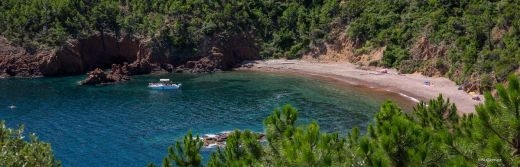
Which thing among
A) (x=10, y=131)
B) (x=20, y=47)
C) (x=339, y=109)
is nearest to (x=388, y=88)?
(x=339, y=109)

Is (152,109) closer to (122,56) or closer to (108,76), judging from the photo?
(108,76)

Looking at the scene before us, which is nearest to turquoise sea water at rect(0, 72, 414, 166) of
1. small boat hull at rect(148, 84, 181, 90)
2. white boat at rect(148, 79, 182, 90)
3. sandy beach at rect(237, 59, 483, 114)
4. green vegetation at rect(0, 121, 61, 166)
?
small boat hull at rect(148, 84, 181, 90)

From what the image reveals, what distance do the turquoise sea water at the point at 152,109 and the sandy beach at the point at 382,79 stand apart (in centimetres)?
318

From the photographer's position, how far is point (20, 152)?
64.3 feet

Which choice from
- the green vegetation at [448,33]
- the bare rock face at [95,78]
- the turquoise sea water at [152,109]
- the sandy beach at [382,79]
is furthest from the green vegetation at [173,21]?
the bare rock face at [95,78]

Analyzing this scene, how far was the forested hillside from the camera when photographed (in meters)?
73.7

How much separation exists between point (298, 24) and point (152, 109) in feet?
126

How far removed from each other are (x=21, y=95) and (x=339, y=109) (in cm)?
3730

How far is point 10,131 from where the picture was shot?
21594mm

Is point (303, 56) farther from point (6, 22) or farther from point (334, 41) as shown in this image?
point (6, 22)

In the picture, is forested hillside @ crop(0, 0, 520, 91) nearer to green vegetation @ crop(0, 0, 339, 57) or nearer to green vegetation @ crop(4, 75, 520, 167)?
green vegetation @ crop(0, 0, 339, 57)

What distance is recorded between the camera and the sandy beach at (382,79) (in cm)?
6662

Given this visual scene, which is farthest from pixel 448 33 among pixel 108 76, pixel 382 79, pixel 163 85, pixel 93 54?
pixel 93 54

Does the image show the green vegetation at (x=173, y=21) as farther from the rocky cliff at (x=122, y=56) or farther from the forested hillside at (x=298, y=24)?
the rocky cliff at (x=122, y=56)
